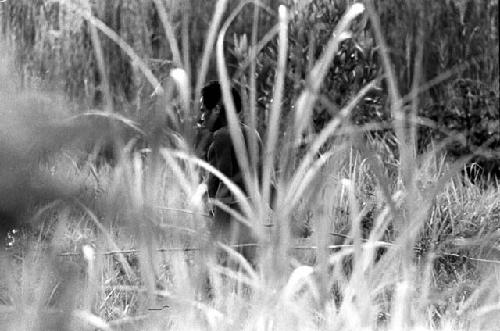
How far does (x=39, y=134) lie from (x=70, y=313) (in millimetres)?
292

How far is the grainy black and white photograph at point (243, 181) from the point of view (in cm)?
143

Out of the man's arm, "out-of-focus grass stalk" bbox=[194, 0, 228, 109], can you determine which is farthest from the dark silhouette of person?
"out-of-focus grass stalk" bbox=[194, 0, 228, 109]

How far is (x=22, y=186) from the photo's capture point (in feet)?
4.17

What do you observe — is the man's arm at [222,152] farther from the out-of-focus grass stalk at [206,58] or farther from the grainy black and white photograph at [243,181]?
the out-of-focus grass stalk at [206,58]

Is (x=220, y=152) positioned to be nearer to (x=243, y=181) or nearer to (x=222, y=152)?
(x=222, y=152)

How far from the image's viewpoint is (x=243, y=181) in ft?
12.2

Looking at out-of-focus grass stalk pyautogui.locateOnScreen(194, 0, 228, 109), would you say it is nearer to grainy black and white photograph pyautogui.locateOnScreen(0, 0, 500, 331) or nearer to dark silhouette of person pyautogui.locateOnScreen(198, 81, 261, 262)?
grainy black and white photograph pyautogui.locateOnScreen(0, 0, 500, 331)

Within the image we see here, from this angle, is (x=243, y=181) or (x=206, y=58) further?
(x=243, y=181)

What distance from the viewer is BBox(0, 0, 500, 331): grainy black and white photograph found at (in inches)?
56.2

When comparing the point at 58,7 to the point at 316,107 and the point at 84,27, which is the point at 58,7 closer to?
the point at 84,27

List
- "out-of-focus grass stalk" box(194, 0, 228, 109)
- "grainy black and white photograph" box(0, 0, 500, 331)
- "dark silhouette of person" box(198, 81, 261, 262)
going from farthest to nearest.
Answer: "dark silhouette of person" box(198, 81, 261, 262)
"out-of-focus grass stalk" box(194, 0, 228, 109)
"grainy black and white photograph" box(0, 0, 500, 331)

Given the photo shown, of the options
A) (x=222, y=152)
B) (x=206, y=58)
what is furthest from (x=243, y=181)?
(x=206, y=58)

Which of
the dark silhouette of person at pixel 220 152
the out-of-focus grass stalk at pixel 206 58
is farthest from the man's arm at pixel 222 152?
the out-of-focus grass stalk at pixel 206 58

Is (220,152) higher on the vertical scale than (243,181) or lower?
higher
